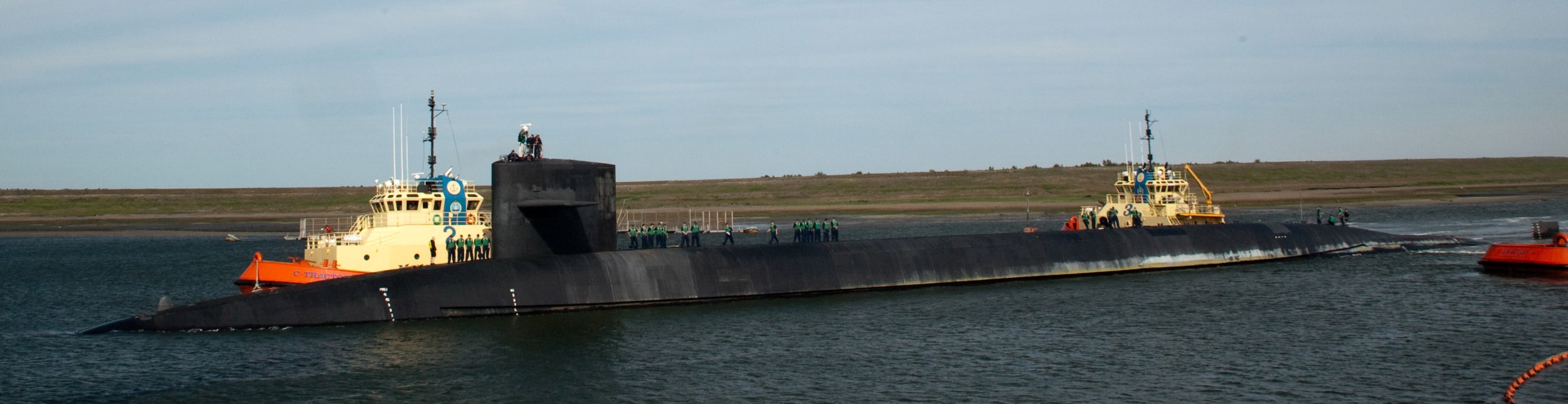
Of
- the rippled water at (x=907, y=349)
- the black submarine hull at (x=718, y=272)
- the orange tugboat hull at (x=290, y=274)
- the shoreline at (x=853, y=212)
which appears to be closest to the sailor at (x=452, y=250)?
the orange tugboat hull at (x=290, y=274)

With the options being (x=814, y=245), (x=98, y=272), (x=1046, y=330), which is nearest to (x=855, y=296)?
(x=814, y=245)

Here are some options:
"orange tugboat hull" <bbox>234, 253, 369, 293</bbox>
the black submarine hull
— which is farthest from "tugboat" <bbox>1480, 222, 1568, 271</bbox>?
"orange tugboat hull" <bbox>234, 253, 369, 293</bbox>

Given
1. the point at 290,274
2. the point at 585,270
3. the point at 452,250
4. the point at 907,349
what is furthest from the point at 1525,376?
the point at 290,274

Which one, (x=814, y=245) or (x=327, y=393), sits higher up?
(x=814, y=245)

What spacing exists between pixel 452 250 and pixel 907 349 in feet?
46.0

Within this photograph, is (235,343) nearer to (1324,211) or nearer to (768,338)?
(768,338)

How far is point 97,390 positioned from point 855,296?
1779cm

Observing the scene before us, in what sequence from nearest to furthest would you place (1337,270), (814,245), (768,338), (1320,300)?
(768,338), (1320,300), (814,245), (1337,270)

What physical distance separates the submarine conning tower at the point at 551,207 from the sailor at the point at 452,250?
423 centimetres

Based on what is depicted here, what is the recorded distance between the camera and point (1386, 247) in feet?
149

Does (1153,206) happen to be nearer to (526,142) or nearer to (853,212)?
(526,142)

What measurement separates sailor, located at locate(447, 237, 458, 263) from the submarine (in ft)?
12.5

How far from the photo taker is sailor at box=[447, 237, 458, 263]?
31859 millimetres

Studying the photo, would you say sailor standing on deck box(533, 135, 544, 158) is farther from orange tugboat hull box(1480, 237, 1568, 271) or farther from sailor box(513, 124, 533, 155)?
orange tugboat hull box(1480, 237, 1568, 271)
